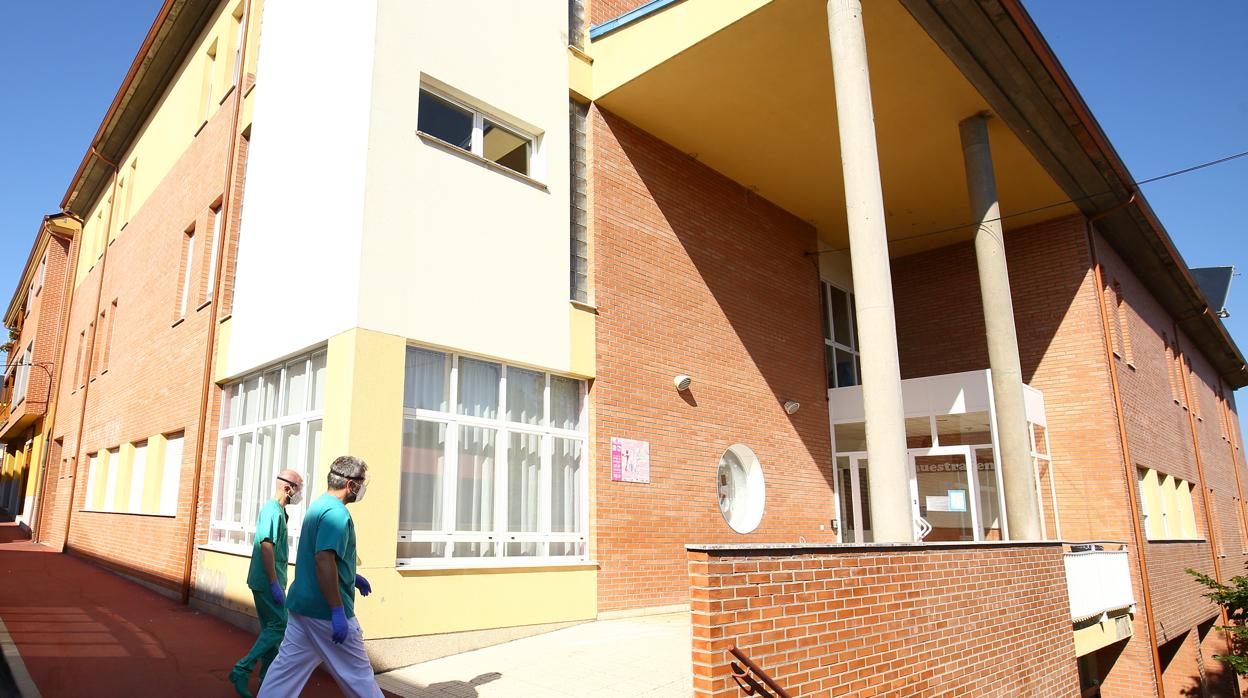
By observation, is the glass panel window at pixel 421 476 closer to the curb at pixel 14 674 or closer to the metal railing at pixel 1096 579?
the curb at pixel 14 674

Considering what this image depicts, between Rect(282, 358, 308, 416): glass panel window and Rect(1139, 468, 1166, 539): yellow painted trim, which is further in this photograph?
Rect(1139, 468, 1166, 539): yellow painted trim

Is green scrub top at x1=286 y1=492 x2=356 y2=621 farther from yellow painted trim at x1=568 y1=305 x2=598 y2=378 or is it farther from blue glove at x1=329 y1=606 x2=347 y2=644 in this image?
yellow painted trim at x1=568 y1=305 x2=598 y2=378

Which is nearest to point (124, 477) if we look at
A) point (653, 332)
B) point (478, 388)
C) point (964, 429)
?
point (478, 388)

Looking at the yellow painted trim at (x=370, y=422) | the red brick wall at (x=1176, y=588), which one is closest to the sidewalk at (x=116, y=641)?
the yellow painted trim at (x=370, y=422)

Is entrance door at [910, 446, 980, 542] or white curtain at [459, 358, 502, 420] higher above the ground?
white curtain at [459, 358, 502, 420]

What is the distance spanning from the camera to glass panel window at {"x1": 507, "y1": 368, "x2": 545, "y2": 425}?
8.87 m

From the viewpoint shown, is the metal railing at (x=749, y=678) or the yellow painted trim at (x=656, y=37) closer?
the metal railing at (x=749, y=678)

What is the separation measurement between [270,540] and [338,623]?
5.04 feet

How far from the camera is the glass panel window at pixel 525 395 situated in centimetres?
887

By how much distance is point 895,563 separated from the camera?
20.5 feet

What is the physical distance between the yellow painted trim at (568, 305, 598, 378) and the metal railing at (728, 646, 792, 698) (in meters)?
5.25

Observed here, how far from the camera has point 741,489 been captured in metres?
12.0

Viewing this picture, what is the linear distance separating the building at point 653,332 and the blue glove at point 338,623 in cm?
195

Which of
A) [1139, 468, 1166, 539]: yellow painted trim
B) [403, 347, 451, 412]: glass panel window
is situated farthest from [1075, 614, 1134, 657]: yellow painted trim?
[403, 347, 451, 412]: glass panel window
